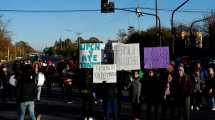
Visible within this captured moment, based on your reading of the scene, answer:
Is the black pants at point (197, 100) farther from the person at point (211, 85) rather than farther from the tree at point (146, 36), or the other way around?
the tree at point (146, 36)

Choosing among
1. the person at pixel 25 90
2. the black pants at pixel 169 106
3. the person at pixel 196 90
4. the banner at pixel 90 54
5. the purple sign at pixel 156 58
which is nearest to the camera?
the person at pixel 25 90

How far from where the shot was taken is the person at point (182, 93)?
46.5 feet

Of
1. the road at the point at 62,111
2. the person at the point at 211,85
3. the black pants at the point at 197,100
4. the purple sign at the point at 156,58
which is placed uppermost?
the purple sign at the point at 156,58

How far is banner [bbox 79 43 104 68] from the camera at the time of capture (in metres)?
17.2

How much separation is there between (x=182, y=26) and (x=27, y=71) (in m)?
91.3

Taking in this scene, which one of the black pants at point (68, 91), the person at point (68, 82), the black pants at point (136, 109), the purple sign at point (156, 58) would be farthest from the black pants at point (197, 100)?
the black pants at point (68, 91)

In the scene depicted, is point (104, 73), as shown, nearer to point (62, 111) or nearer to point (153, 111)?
point (153, 111)

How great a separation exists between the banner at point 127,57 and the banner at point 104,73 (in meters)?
0.82

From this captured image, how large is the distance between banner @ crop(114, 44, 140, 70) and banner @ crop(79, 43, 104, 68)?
58 centimetres

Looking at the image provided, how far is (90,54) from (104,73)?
4.02 ft

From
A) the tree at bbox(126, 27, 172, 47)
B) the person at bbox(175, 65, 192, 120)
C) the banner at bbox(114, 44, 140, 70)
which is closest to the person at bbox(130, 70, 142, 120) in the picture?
the banner at bbox(114, 44, 140, 70)

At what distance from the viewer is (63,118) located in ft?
56.3

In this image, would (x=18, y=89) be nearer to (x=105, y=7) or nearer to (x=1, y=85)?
(x=1, y=85)

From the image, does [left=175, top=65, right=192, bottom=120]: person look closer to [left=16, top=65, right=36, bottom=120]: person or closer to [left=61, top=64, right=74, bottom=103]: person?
[left=16, top=65, right=36, bottom=120]: person
